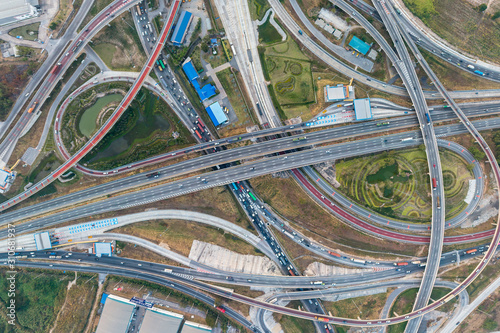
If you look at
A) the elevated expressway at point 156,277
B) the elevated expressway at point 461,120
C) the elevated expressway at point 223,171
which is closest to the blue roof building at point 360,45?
the elevated expressway at point 461,120

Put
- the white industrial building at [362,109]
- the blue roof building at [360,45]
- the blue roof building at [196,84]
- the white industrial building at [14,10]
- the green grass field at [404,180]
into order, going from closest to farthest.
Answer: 1. the white industrial building at [14,10]
2. the white industrial building at [362,109]
3. the blue roof building at [360,45]
4. the green grass field at [404,180]
5. the blue roof building at [196,84]

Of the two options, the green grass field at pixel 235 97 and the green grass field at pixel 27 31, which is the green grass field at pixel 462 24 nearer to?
the green grass field at pixel 235 97

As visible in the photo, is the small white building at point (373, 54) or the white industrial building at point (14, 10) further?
the small white building at point (373, 54)

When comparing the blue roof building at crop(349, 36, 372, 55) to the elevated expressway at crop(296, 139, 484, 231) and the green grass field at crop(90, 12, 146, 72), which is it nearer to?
the elevated expressway at crop(296, 139, 484, 231)

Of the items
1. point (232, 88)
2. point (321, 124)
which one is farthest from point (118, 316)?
point (321, 124)

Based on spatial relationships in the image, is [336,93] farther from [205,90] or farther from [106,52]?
[106,52]

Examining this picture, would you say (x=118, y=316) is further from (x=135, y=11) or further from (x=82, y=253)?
(x=135, y=11)

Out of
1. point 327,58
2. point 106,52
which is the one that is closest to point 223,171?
point 327,58
